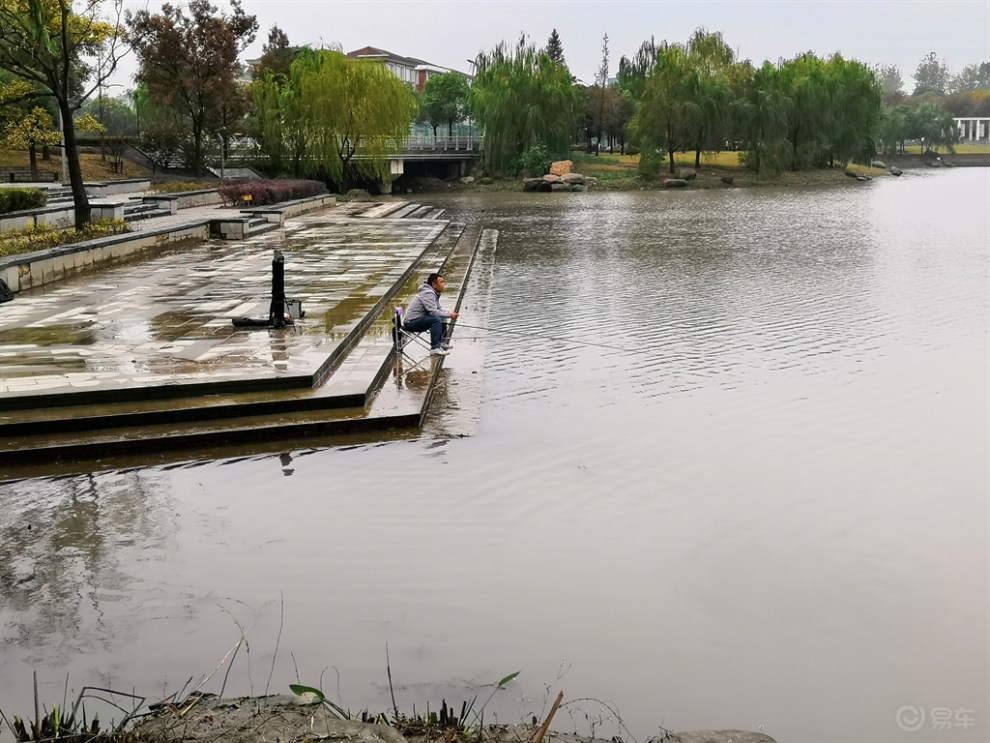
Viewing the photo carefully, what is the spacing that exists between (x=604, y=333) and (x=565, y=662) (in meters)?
9.35

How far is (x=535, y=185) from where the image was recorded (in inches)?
2376

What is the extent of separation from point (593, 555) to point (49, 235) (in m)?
15.9

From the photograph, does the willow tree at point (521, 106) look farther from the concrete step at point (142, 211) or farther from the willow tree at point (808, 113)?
the concrete step at point (142, 211)

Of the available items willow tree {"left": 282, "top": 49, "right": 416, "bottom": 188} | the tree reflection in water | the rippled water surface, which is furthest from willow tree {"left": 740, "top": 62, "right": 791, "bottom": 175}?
the tree reflection in water

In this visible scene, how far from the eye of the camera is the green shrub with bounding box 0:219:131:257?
59.6 feet

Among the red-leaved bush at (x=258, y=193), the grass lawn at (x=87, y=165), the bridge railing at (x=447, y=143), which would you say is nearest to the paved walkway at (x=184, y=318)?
the red-leaved bush at (x=258, y=193)

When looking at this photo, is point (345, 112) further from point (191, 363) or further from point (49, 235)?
point (191, 363)

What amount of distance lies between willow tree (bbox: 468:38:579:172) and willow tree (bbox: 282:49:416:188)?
1274 cm

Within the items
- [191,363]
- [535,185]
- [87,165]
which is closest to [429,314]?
[191,363]

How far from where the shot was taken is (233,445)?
9273 mm

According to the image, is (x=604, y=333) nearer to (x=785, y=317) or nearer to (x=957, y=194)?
(x=785, y=317)

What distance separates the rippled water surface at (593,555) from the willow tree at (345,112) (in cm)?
3796

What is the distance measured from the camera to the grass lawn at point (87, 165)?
45.3 meters

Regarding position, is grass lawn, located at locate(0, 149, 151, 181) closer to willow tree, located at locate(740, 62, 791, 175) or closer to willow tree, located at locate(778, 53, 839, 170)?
willow tree, located at locate(740, 62, 791, 175)
